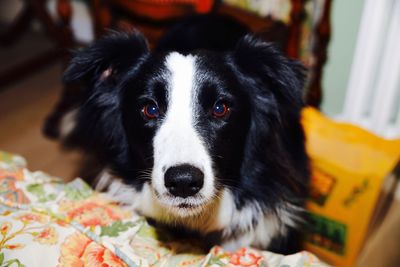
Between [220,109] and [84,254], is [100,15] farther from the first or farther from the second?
[84,254]

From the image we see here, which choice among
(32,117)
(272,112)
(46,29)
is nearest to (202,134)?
(272,112)

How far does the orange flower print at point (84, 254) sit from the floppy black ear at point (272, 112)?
482 millimetres

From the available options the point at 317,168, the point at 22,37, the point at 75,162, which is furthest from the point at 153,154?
the point at 22,37

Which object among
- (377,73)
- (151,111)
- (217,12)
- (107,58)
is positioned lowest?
(151,111)

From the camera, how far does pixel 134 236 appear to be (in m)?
1.27

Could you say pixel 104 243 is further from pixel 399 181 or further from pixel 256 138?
pixel 399 181

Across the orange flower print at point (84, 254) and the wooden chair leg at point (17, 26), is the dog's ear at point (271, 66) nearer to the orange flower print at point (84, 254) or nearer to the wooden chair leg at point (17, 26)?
the orange flower print at point (84, 254)

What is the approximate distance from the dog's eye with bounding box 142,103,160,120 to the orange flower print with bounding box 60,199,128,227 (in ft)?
0.93

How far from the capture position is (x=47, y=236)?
115 centimetres

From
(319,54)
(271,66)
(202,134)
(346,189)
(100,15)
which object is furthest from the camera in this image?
(100,15)

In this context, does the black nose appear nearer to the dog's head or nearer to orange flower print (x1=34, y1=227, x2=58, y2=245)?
the dog's head

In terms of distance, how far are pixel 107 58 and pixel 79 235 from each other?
0.51 meters

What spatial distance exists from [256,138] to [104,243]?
1.75 ft

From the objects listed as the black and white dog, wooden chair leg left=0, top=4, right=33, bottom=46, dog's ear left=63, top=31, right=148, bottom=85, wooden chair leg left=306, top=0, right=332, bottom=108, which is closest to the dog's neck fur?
the black and white dog
